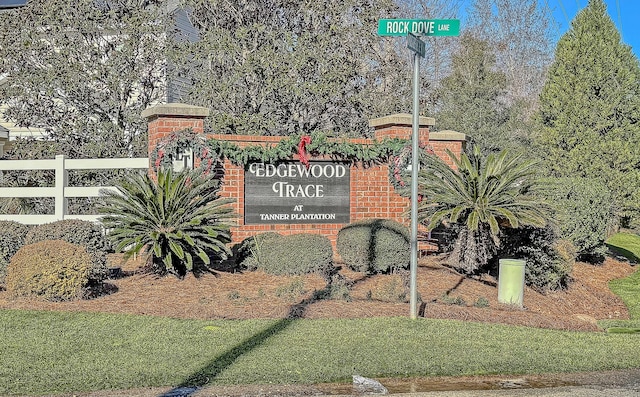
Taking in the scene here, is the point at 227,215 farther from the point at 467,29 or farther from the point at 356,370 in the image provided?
the point at 467,29

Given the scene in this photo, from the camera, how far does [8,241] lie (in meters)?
10.7

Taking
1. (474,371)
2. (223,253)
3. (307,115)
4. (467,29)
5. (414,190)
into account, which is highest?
(467,29)

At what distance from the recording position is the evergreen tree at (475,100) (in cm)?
2455

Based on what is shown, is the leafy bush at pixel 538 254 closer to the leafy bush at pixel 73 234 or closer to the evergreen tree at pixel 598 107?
the leafy bush at pixel 73 234

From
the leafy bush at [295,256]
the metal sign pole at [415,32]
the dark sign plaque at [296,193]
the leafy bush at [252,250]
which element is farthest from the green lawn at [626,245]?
the metal sign pole at [415,32]

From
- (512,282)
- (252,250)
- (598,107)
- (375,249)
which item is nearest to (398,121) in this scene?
(375,249)

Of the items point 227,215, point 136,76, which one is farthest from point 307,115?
point 227,215

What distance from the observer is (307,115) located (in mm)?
17656

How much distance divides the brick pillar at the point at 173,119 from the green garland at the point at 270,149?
17 centimetres

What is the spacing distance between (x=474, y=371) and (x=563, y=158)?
53.0ft

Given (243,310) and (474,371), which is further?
(243,310)

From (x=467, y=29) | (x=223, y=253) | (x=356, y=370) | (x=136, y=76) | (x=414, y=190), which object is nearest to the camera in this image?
(x=356, y=370)

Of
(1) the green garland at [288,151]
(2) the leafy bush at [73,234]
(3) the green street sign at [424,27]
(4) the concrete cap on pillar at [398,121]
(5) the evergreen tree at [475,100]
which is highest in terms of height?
(5) the evergreen tree at [475,100]

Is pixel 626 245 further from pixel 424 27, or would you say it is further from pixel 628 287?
pixel 424 27
